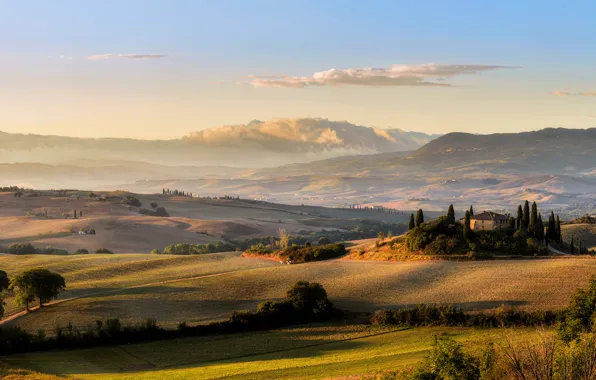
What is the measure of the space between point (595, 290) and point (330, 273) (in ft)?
120

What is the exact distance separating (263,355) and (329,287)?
24689 millimetres

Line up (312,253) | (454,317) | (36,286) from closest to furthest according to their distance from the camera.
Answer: (454,317) → (36,286) → (312,253)

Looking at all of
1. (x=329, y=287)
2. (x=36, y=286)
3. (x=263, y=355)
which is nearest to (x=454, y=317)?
(x=263, y=355)

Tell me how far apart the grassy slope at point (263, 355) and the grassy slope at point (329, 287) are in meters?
6.90

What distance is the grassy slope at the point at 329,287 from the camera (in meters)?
72.4

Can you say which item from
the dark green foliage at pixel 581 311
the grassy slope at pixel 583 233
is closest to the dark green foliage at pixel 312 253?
the grassy slope at pixel 583 233

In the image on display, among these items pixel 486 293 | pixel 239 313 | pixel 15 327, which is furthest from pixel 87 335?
pixel 486 293

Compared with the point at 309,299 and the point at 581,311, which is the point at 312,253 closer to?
the point at 309,299

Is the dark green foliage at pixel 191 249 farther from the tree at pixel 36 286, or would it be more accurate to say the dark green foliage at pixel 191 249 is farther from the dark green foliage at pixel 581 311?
the dark green foliage at pixel 581 311

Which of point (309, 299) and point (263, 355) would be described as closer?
point (263, 355)

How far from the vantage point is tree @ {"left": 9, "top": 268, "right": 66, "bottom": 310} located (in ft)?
248

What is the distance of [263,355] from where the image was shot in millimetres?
59031

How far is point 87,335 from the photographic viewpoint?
Answer: 64750 mm

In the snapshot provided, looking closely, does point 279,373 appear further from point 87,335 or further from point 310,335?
point 87,335
